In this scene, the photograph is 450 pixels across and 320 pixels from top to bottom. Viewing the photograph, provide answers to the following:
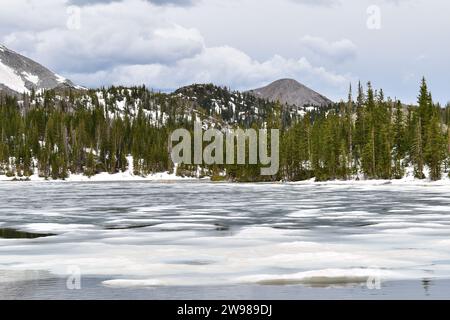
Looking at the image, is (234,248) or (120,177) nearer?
(234,248)

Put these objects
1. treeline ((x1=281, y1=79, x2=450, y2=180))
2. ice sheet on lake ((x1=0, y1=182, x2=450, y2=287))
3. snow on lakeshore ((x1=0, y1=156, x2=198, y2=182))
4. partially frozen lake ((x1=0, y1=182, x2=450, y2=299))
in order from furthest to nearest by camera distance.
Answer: snow on lakeshore ((x1=0, y1=156, x2=198, y2=182)) < treeline ((x1=281, y1=79, x2=450, y2=180)) < ice sheet on lake ((x1=0, y1=182, x2=450, y2=287)) < partially frozen lake ((x1=0, y1=182, x2=450, y2=299))

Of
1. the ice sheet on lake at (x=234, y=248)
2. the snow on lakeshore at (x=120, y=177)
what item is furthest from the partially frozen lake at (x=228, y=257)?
the snow on lakeshore at (x=120, y=177)

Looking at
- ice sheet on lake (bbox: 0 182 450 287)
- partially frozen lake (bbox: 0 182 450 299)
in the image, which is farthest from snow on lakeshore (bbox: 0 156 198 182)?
partially frozen lake (bbox: 0 182 450 299)

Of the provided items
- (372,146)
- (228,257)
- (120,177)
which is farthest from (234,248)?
(120,177)

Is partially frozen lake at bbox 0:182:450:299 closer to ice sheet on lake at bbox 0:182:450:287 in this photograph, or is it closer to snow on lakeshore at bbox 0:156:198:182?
ice sheet on lake at bbox 0:182:450:287

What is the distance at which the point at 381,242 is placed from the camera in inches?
762

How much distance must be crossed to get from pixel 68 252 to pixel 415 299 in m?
10.3

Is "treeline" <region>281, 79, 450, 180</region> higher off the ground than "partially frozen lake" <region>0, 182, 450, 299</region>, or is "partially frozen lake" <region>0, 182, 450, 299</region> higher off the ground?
"treeline" <region>281, 79, 450, 180</region>

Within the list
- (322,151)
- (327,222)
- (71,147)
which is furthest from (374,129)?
(71,147)

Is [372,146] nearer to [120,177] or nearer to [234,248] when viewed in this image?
[234,248]

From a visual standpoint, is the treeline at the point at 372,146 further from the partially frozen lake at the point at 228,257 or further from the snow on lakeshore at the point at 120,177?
the partially frozen lake at the point at 228,257

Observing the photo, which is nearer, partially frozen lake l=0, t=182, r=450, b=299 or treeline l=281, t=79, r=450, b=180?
partially frozen lake l=0, t=182, r=450, b=299

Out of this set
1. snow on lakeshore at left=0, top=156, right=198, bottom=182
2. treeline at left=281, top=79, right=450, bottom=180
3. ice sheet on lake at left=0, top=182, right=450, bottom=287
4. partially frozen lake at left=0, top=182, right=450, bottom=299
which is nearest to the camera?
partially frozen lake at left=0, top=182, right=450, bottom=299
